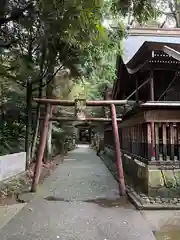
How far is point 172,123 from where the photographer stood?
7.16m

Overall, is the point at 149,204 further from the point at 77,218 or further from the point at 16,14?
the point at 16,14

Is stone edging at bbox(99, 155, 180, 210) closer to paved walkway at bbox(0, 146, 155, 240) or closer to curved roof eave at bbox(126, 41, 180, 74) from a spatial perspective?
paved walkway at bbox(0, 146, 155, 240)

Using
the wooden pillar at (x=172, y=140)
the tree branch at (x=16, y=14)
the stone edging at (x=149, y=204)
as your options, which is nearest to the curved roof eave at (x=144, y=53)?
the wooden pillar at (x=172, y=140)

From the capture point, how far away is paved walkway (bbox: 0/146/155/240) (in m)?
4.27

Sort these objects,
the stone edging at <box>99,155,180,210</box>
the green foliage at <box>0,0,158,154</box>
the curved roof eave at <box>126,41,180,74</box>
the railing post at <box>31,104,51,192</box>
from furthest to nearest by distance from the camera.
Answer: the railing post at <box>31,104,51,192</box> → the curved roof eave at <box>126,41,180,74</box> → the stone edging at <box>99,155,180,210</box> → the green foliage at <box>0,0,158,154</box>

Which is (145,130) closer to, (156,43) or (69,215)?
(156,43)

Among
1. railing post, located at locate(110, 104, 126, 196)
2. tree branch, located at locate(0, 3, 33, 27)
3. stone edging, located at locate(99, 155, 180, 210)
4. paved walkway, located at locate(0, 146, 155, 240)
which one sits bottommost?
paved walkway, located at locate(0, 146, 155, 240)

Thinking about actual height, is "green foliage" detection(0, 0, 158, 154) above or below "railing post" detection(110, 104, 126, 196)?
above

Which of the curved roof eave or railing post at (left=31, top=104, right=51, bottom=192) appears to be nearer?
the curved roof eave

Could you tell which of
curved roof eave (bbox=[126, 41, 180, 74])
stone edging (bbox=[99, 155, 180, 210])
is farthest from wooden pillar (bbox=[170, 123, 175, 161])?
curved roof eave (bbox=[126, 41, 180, 74])

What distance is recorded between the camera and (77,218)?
5.15 m

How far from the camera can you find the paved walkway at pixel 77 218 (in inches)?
168

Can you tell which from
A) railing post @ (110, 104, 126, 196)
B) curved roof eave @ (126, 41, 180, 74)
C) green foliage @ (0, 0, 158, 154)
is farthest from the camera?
railing post @ (110, 104, 126, 196)

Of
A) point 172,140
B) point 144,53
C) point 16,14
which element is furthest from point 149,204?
point 16,14
